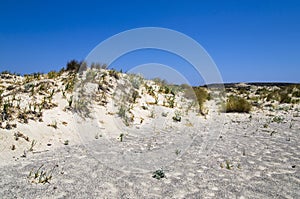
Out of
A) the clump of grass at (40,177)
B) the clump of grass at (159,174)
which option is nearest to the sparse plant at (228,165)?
the clump of grass at (159,174)

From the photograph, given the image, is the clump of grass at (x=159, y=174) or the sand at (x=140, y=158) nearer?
the sand at (x=140, y=158)

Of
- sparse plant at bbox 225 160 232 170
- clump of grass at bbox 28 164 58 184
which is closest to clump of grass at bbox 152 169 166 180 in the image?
sparse plant at bbox 225 160 232 170

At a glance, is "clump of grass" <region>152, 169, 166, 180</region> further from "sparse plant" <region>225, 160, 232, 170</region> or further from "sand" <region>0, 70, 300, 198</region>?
"sparse plant" <region>225, 160, 232, 170</region>

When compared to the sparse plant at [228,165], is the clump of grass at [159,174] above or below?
below

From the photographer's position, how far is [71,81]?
9773mm

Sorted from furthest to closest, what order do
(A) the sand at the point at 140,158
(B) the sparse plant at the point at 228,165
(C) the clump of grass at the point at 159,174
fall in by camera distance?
1. (B) the sparse plant at the point at 228,165
2. (C) the clump of grass at the point at 159,174
3. (A) the sand at the point at 140,158

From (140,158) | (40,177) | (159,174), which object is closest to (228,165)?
(159,174)

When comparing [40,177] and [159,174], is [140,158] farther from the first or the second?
[40,177]

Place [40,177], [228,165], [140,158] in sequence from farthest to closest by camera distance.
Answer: [140,158]
[228,165]
[40,177]

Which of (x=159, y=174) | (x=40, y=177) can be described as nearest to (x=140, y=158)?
(x=159, y=174)

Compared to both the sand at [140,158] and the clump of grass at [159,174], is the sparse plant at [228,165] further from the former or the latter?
the clump of grass at [159,174]

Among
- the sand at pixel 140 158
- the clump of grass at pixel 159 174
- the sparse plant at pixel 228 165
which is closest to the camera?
the sand at pixel 140 158

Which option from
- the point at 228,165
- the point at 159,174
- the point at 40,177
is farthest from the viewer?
the point at 228,165

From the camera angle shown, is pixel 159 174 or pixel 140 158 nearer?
pixel 159 174
